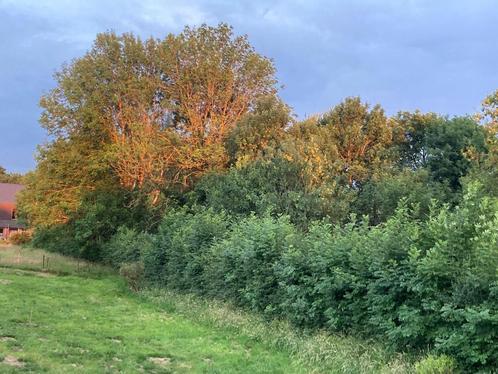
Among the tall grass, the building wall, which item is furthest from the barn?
the tall grass

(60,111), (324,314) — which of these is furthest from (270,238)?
(60,111)

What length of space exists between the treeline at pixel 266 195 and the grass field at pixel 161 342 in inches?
21.7

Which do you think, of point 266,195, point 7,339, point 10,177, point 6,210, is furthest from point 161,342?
point 10,177

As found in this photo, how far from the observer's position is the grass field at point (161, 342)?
29.1ft

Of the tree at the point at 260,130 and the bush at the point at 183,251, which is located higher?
the tree at the point at 260,130

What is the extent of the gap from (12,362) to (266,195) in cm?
1478

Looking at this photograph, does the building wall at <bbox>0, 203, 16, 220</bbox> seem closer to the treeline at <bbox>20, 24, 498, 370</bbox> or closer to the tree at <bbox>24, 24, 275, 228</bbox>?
the treeline at <bbox>20, 24, 498, 370</bbox>

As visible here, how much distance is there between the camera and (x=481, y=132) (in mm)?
29281

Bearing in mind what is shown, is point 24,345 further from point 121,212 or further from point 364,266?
point 121,212

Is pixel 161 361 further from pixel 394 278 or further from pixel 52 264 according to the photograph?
pixel 52 264

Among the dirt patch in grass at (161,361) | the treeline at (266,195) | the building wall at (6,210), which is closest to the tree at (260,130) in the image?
the treeline at (266,195)

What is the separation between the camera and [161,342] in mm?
11406

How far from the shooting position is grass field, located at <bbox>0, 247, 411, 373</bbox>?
29.1ft

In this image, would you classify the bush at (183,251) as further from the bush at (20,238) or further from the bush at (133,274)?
the bush at (20,238)
